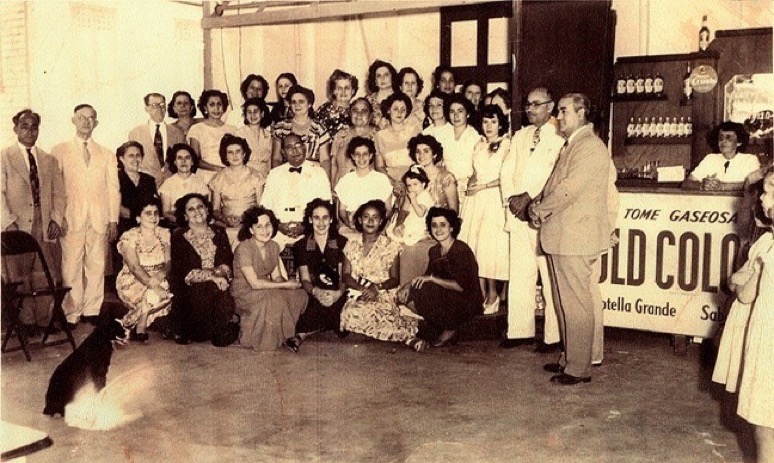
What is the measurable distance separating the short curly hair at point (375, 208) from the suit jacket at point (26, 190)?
223 cm

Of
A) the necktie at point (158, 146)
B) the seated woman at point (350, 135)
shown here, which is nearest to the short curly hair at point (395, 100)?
Result: the seated woman at point (350, 135)

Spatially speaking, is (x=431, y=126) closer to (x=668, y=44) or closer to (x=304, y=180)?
(x=304, y=180)

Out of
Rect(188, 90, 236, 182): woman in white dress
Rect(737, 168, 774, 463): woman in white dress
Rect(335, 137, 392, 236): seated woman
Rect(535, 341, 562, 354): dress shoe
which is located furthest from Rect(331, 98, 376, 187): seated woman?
Rect(737, 168, 774, 463): woman in white dress

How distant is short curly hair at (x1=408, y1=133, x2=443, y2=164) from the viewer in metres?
5.76

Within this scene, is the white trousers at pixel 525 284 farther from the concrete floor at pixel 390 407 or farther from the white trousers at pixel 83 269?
the white trousers at pixel 83 269

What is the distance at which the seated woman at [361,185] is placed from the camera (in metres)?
5.91

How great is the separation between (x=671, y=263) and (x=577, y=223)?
117 centimetres

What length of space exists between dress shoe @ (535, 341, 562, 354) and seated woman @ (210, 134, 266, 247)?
235cm

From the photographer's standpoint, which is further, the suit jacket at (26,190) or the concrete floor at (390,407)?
the suit jacket at (26,190)

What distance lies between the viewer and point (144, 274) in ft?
18.5

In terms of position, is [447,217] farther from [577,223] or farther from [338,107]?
[338,107]

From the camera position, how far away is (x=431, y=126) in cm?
633

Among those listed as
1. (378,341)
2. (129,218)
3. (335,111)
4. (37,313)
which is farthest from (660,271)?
(37,313)

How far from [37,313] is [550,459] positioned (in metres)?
4.16
